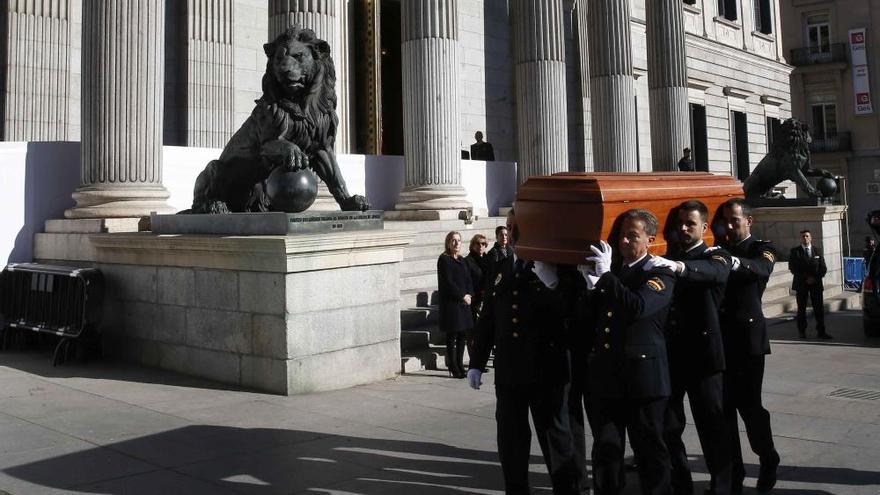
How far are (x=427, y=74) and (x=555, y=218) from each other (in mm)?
11302

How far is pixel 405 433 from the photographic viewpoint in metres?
6.88

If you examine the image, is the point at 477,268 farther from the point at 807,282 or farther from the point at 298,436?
the point at 807,282

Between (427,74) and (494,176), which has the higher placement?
(427,74)

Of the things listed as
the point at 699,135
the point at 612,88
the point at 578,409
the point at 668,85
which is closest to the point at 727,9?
the point at 699,135

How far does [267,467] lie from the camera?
230 inches

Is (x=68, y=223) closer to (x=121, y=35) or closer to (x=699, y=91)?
(x=121, y=35)

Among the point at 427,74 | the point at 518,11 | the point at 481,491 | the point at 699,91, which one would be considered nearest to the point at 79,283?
the point at 481,491

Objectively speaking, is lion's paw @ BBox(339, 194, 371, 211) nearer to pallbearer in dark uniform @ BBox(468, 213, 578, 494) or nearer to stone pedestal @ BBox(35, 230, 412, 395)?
stone pedestal @ BBox(35, 230, 412, 395)

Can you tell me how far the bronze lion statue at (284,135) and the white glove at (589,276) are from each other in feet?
16.6

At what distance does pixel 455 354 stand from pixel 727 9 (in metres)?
29.8

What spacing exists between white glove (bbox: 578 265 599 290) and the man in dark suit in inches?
390

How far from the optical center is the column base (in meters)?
11.4

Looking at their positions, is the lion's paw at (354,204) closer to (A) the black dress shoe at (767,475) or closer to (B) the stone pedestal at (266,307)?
(B) the stone pedestal at (266,307)

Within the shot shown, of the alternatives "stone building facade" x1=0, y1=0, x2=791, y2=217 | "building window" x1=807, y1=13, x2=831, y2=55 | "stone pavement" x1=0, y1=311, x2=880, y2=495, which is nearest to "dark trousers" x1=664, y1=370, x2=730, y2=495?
"stone pavement" x1=0, y1=311, x2=880, y2=495
